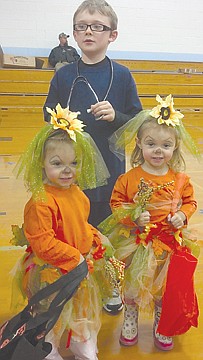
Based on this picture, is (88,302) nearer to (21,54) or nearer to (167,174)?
(167,174)

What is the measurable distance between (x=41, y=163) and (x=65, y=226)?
0.74 feet

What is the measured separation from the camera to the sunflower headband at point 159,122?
5.17 feet

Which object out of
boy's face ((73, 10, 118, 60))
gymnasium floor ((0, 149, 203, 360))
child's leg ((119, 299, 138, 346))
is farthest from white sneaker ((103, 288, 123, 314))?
boy's face ((73, 10, 118, 60))

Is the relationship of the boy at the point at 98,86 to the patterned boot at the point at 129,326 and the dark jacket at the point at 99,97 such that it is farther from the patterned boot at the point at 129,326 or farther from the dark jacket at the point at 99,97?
the patterned boot at the point at 129,326

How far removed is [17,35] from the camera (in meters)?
7.75

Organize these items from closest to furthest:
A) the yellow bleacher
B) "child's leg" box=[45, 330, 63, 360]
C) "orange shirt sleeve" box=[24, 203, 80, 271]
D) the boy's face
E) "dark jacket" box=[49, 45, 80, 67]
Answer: "orange shirt sleeve" box=[24, 203, 80, 271] → "child's leg" box=[45, 330, 63, 360] → the boy's face → the yellow bleacher → "dark jacket" box=[49, 45, 80, 67]

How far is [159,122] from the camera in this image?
1563mm

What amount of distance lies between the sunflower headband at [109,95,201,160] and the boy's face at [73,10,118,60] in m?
0.34

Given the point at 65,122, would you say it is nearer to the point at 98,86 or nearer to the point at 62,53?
the point at 98,86

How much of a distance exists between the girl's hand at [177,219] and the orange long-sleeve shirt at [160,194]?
2cm

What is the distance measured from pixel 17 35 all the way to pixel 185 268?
23.1 ft

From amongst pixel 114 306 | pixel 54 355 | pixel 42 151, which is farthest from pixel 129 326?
pixel 42 151

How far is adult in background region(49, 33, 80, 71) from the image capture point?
24.2ft

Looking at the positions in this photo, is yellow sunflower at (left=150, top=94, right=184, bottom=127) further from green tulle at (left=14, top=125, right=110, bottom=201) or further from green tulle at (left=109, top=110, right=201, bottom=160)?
green tulle at (left=14, top=125, right=110, bottom=201)
